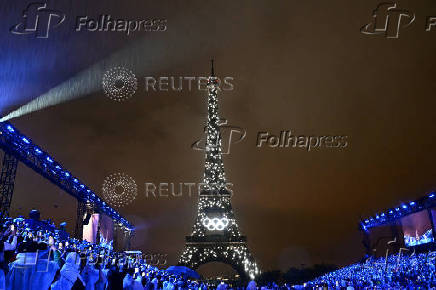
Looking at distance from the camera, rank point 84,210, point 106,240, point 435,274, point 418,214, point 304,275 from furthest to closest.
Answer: point 304,275, point 106,240, point 418,214, point 84,210, point 435,274

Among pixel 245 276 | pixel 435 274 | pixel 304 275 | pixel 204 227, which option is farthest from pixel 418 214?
pixel 304 275

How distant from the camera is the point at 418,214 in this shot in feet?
120

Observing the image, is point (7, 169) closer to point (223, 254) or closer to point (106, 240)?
point (106, 240)

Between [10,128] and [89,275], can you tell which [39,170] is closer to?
[10,128]

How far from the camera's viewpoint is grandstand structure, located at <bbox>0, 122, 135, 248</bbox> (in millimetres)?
19625

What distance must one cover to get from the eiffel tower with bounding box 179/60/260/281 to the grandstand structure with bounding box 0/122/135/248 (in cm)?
2076

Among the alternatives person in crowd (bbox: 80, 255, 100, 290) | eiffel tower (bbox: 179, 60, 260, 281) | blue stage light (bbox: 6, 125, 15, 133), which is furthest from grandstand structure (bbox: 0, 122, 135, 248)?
eiffel tower (bbox: 179, 60, 260, 281)

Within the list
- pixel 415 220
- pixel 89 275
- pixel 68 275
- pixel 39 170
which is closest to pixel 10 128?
pixel 39 170

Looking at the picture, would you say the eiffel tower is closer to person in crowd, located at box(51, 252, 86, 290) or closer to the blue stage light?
the blue stage light

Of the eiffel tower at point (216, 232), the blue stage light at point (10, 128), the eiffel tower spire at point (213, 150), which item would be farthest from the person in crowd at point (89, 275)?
the eiffel tower spire at point (213, 150)

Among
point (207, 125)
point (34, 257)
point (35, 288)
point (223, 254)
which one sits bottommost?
point (35, 288)

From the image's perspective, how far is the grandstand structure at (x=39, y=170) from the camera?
19.6 meters

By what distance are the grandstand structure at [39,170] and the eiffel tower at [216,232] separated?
20.8 meters

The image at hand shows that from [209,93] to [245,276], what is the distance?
1359 inches
